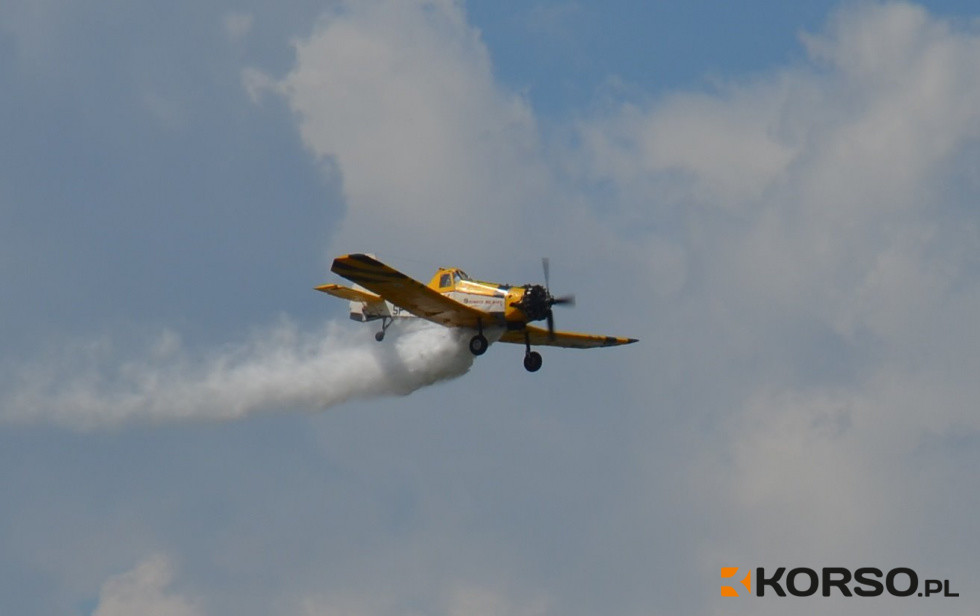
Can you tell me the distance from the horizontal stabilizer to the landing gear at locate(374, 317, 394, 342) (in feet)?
2.96

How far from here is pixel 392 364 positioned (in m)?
71.7

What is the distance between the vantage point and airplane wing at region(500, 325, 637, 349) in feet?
235

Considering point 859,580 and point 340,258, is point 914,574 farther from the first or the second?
point 340,258

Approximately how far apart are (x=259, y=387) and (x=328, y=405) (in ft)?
8.82

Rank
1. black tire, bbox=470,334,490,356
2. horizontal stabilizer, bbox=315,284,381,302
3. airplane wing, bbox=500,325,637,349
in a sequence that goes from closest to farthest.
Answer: black tire, bbox=470,334,490,356 → airplane wing, bbox=500,325,637,349 → horizontal stabilizer, bbox=315,284,381,302

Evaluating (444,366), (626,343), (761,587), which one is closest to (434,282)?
(444,366)

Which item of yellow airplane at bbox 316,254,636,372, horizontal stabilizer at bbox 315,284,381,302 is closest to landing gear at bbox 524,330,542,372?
yellow airplane at bbox 316,254,636,372

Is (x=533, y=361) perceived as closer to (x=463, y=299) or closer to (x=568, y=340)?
(x=463, y=299)

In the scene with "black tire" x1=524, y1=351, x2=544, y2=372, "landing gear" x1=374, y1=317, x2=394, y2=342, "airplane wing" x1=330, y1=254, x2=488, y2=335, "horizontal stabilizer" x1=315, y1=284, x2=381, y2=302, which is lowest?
"black tire" x1=524, y1=351, x2=544, y2=372

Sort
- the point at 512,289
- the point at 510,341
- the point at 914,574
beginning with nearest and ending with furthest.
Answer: the point at 914,574 < the point at 512,289 < the point at 510,341

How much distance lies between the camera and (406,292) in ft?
217

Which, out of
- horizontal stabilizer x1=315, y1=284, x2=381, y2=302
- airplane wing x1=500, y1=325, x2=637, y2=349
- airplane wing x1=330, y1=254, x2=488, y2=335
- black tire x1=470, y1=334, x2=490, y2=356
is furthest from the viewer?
horizontal stabilizer x1=315, y1=284, x2=381, y2=302

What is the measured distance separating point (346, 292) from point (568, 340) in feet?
26.7

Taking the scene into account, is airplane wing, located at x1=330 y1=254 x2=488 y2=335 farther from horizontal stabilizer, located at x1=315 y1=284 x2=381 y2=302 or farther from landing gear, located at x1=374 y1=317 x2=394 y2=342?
horizontal stabilizer, located at x1=315 y1=284 x2=381 y2=302
